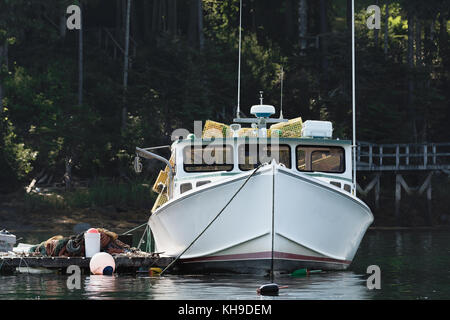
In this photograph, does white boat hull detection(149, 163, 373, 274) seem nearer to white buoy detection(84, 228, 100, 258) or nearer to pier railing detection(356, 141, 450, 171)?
white buoy detection(84, 228, 100, 258)

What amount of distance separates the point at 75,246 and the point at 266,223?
5046 mm

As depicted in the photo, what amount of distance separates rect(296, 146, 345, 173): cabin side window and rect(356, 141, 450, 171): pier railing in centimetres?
2348

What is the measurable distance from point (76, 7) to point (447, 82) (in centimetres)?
2054

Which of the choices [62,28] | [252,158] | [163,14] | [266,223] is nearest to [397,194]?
[163,14]

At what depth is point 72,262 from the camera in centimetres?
2556

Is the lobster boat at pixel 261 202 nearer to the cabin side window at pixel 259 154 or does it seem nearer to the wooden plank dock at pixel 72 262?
the cabin side window at pixel 259 154

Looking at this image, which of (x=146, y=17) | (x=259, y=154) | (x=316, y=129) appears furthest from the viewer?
(x=146, y=17)

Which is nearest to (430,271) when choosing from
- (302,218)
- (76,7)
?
(302,218)

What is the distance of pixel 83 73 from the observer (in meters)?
57.3

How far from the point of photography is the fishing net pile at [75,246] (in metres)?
26.3

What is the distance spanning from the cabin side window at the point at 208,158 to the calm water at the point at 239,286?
2.65 meters

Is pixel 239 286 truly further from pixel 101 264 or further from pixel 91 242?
pixel 91 242

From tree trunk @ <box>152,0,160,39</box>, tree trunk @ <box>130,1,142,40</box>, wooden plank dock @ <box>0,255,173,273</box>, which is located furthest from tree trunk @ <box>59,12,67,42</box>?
wooden plank dock @ <box>0,255,173,273</box>

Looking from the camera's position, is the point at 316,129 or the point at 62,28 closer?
the point at 316,129
